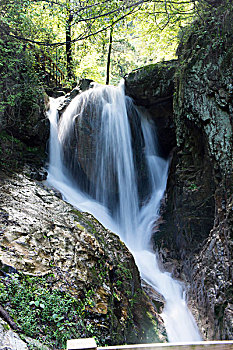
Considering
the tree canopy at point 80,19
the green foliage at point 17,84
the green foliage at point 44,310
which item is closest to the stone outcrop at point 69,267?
the green foliage at point 44,310

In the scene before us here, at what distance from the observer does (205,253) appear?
5.98 meters

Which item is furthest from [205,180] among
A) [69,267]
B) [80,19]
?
[80,19]

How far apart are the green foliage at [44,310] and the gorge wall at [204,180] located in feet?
9.86

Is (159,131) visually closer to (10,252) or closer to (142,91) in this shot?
(142,91)

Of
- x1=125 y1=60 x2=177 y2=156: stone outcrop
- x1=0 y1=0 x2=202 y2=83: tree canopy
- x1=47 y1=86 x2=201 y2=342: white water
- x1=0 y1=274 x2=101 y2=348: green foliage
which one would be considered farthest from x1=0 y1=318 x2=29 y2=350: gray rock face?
x1=125 y1=60 x2=177 y2=156: stone outcrop

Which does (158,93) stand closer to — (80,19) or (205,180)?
(205,180)

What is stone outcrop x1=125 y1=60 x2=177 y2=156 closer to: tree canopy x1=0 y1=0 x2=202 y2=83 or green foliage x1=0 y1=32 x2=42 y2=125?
tree canopy x1=0 y1=0 x2=202 y2=83

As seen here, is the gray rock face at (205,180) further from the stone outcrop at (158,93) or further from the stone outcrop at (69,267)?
the stone outcrop at (69,267)

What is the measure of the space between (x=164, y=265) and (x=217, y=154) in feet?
11.2

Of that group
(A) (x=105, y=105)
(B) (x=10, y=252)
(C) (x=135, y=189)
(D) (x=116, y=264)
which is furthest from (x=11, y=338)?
(A) (x=105, y=105)

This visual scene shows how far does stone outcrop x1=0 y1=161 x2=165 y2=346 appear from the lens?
10.3ft

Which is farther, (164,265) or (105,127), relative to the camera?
(105,127)

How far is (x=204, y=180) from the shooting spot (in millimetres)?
6938

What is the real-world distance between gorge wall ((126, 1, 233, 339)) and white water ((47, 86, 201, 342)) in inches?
25.3
